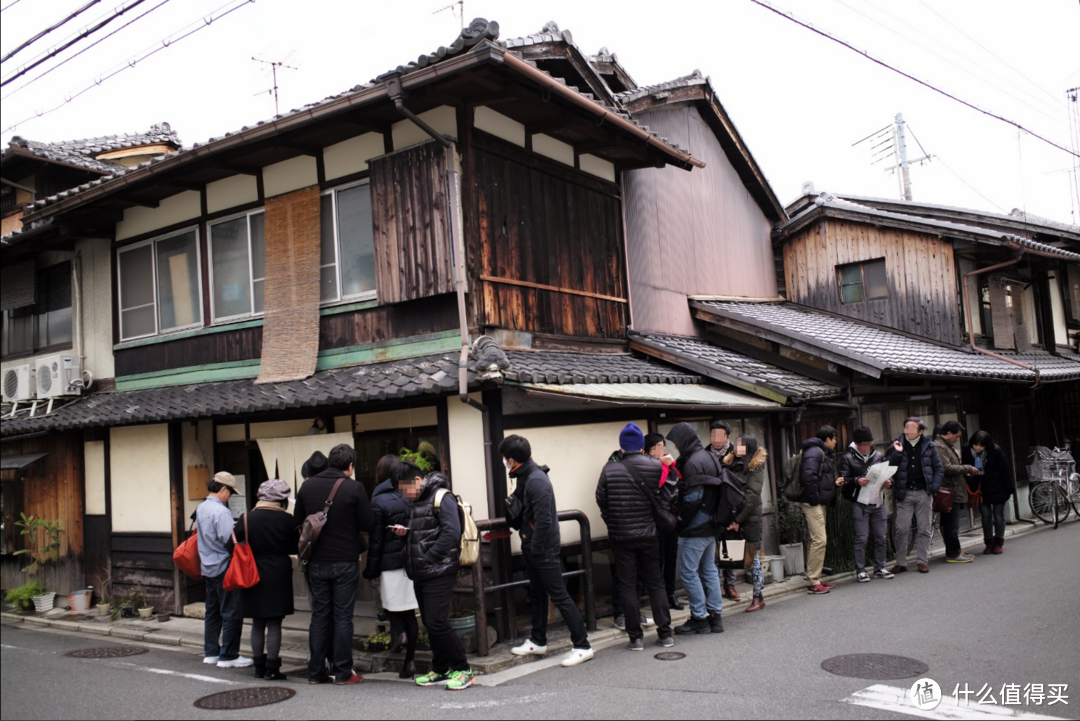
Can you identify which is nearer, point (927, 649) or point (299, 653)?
point (927, 649)

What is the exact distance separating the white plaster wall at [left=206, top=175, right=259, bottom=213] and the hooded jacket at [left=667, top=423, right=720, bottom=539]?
6964 millimetres

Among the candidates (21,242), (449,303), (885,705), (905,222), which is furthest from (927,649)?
(21,242)

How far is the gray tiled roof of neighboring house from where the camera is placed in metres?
12.5

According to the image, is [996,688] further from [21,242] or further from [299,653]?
[21,242]

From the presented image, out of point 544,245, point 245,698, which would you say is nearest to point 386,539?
point 245,698

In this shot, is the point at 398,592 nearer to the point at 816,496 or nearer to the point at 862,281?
the point at 816,496

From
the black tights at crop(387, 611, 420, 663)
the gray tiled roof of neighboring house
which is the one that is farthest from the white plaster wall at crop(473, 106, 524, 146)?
the black tights at crop(387, 611, 420, 663)

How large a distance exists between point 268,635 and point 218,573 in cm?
130

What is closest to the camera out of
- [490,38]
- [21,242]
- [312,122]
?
[490,38]

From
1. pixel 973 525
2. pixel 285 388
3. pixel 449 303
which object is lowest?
pixel 973 525

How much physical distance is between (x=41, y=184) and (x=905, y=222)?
55.4 feet

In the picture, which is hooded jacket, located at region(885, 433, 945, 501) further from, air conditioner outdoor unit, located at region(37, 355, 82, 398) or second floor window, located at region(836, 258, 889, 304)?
air conditioner outdoor unit, located at region(37, 355, 82, 398)

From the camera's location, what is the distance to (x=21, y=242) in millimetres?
13469

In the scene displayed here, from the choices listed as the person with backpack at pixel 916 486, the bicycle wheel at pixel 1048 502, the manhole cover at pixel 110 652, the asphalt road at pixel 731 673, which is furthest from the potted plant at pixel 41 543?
the bicycle wheel at pixel 1048 502
